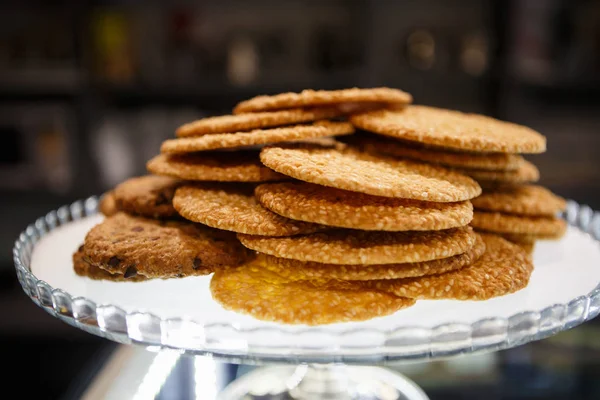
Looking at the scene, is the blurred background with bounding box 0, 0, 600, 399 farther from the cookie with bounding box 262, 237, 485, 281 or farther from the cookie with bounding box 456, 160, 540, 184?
the cookie with bounding box 262, 237, 485, 281

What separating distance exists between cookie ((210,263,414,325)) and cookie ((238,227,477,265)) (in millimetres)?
51

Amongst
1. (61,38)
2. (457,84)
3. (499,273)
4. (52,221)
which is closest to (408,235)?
(499,273)

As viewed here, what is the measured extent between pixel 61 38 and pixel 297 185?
2152mm

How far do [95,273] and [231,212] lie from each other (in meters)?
0.24

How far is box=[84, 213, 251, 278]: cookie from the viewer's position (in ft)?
2.65

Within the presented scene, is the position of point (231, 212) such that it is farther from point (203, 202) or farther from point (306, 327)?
point (306, 327)

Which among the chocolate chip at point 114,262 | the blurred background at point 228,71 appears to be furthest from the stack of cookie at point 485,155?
the blurred background at point 228,71

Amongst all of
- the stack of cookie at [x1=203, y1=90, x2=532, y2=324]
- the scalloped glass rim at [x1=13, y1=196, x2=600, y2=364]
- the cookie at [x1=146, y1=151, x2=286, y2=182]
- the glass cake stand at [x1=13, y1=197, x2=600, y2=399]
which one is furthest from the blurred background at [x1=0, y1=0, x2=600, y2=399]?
the scalloped glass rim at [x1=13, y1=196, x2=600, y2=364]

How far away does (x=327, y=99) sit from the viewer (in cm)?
96

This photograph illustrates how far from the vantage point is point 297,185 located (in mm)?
859

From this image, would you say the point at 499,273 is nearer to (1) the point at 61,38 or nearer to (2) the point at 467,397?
(2) the point at 467,397

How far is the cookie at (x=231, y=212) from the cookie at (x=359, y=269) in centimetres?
5

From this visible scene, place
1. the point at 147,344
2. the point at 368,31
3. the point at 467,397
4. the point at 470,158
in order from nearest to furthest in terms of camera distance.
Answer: the point at 147,344, the point at 470,158, the point at 467,397, the point at 368,31

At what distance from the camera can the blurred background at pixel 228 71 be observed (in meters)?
2.40
